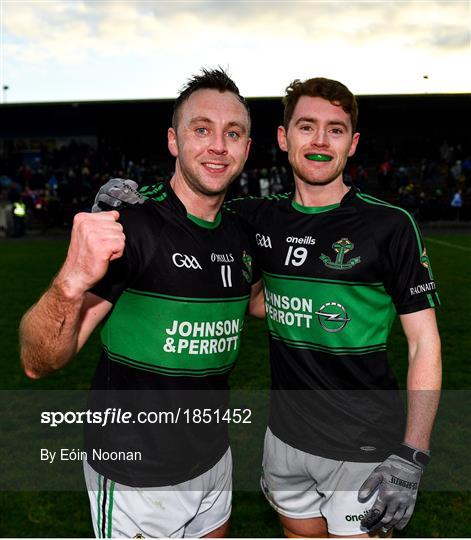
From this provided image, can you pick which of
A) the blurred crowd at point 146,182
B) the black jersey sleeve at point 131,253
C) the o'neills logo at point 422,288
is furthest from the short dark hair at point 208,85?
the blurred crowd at point 146,182

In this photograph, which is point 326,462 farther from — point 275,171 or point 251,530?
point 275,171

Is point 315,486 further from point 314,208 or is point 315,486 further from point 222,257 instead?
point 314,208

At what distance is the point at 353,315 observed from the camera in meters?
2.68

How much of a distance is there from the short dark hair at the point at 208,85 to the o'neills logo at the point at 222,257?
0.61 m

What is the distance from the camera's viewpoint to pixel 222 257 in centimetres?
256

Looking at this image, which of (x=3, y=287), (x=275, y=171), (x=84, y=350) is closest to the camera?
(x=84, y=350)

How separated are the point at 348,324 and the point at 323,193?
639 mm

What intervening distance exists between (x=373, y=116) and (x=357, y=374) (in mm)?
32208

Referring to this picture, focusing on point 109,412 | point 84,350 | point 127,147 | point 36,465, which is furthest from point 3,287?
point 127,147

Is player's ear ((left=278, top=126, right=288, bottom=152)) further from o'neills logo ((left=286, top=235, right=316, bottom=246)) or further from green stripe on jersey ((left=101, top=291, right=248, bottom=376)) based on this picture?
green stripe on jersey ((left=101, top=291, right=248, bottom=376))

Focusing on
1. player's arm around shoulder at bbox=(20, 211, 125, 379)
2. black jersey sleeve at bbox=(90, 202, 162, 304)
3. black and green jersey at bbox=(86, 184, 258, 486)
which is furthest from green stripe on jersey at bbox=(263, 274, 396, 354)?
player's arm around shoulder at bbox=(20, 211, 125, 379)

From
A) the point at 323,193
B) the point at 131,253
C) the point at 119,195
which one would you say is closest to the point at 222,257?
the point at 131,253

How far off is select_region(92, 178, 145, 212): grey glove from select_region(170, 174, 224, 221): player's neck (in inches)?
7.0

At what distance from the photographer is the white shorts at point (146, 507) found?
2.38 meters
